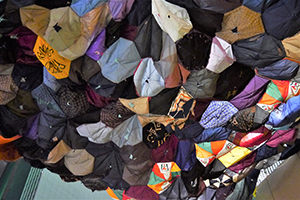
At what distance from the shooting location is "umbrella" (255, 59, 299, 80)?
362cm

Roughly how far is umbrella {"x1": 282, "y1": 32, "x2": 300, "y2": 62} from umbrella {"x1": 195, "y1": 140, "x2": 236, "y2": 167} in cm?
214

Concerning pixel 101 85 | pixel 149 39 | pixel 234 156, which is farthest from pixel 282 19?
pixel 234 156

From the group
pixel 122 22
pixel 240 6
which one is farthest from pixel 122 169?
pixel 240 6

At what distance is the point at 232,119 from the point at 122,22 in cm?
244

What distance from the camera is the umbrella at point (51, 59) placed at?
3.80 metres

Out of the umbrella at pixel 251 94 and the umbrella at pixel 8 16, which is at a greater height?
the umbrella at pixel 8 16

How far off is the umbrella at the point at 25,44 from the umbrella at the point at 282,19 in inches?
123

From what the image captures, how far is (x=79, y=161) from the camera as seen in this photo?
17.5 feet

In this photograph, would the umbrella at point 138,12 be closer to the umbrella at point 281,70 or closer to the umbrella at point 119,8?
the umbrella at point 119,8

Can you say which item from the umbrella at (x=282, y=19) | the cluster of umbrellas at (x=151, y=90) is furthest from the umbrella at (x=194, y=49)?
the umbrella at (x=282, y=19)

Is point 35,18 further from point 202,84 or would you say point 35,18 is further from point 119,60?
point 202,84

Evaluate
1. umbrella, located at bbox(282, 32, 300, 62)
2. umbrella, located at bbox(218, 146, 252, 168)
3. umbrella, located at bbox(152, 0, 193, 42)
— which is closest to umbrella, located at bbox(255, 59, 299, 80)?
umbrella, located at bbox(282, 32, 300, 62)

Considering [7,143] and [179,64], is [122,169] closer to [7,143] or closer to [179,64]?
[7,143]

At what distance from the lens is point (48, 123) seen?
4.74 metres
